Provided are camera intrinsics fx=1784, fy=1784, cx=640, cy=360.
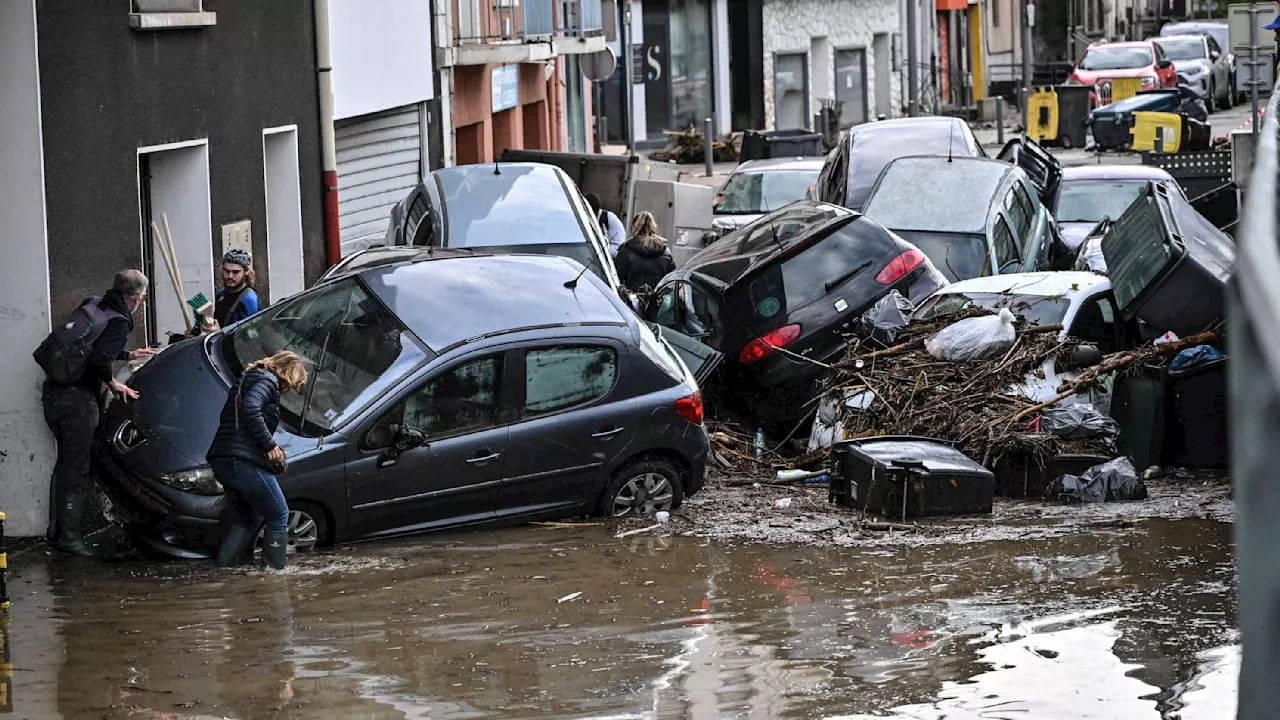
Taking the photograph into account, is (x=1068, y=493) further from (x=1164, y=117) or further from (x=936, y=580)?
(x=1164, y=117)

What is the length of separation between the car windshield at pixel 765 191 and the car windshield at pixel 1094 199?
3920 mm

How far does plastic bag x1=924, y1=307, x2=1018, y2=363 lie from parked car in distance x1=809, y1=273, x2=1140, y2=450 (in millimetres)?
325

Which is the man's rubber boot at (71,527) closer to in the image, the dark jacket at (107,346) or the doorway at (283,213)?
the dark jacket at (107,346)

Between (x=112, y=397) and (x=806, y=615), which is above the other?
(x=112, y=397)

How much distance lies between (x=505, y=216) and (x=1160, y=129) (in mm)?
21351

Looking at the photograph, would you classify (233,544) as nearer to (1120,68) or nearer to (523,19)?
(523,19)

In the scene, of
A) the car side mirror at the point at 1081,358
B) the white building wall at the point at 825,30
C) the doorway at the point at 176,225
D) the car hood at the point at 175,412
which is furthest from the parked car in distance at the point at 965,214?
the white building wall at the point at 825,30

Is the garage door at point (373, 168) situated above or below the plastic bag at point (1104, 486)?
above

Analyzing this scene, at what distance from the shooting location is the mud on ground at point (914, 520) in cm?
1038

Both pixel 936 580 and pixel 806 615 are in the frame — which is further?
pixel 936 580

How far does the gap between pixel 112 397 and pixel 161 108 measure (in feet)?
10.6

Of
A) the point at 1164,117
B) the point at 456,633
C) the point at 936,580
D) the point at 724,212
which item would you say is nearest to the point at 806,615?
the point at 936,580

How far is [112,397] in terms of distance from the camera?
10.9 metres

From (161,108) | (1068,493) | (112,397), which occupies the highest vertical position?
(161,108)
